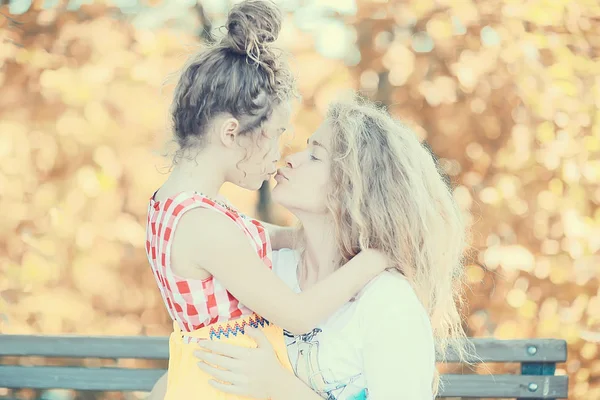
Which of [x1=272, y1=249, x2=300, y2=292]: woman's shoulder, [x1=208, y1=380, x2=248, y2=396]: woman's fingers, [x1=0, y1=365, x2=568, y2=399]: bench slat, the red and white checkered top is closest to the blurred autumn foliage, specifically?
[x1=0, y1=365, x2=568, y2=399]: bench slat

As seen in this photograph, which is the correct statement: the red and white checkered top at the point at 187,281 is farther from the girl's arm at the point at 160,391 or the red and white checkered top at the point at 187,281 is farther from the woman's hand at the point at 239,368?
the girl's arm at the point at 160,391

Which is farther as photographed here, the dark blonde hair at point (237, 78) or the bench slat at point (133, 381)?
the bench slat at point (133, 381)

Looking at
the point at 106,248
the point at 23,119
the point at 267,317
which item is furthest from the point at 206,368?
the point at 23,119

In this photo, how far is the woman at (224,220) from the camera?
1.61 m

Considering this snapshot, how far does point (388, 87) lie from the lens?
3553mm

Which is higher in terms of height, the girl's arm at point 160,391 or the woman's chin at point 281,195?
the woman's chin at point 281,195

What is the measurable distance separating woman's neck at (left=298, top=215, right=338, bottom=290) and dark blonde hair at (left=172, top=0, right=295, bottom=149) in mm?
320

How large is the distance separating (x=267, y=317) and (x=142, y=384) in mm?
1637

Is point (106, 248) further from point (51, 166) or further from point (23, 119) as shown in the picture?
point (23, 119)

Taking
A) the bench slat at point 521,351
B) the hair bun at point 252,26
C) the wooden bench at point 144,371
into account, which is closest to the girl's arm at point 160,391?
the wooden bench at point 144,371

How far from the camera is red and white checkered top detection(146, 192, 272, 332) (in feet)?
5.34

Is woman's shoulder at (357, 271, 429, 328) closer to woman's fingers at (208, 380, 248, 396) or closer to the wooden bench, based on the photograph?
woman's fingers at (208, 380, 248, 396)

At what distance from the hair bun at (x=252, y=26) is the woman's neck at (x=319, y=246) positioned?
1.44 feet

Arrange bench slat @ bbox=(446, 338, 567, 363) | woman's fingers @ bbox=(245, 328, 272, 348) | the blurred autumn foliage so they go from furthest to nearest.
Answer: the blurred autumn foliage, bench slat @ bbox=(446, 338, 567, 363), woman's fingers @ bbox=(245, 328, 272, 348)
